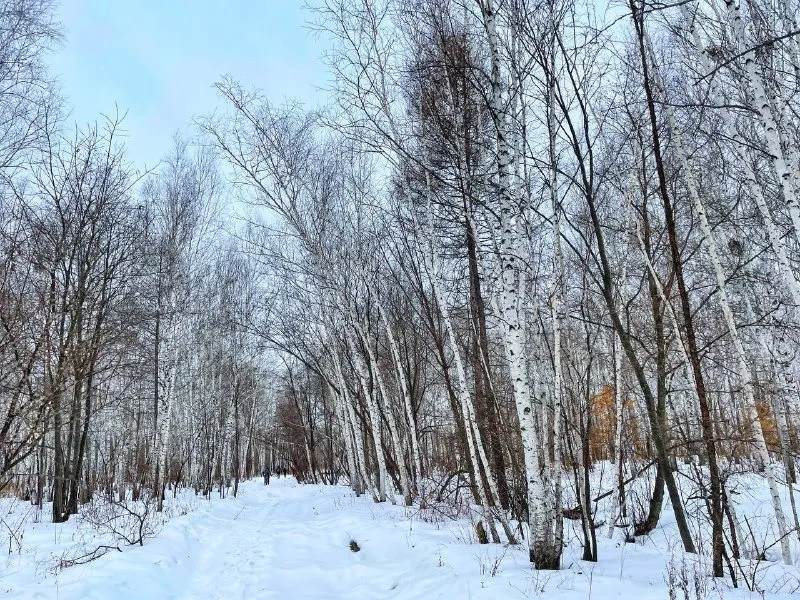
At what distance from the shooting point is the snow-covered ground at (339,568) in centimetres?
457

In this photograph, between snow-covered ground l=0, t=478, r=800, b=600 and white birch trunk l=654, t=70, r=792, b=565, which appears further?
white birch trunk l=654, t=70, r=792, b=565

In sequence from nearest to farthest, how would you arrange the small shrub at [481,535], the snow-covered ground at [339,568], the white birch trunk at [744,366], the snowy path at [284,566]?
the snow-covered ground at [339,568], the snowy path at [284,566], the white birch trunk at [744,366], the small shrub at [481,535]

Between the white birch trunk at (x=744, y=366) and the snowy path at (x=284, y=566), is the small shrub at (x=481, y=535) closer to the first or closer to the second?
the snowy path at (x=284, y=566)

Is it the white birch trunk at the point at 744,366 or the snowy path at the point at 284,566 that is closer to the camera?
the snowy path at the point at 284,566

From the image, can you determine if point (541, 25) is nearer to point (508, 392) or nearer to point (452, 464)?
point (508, 392)

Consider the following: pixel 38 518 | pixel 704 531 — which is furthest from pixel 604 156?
pixel 38 518

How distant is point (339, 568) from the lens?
21.8ft

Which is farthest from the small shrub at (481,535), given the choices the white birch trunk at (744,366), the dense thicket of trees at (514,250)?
the white birch trunk at (744,366)

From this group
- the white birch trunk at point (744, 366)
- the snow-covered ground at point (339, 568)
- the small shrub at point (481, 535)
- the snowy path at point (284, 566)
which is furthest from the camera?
the small shrub at point (481, 535)

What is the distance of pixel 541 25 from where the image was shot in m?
5.94

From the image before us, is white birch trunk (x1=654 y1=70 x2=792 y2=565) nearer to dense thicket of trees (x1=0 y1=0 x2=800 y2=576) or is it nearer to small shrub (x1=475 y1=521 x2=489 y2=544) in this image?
dense thicket of trees (x1=0 y1=0 x2=800 y2=576)

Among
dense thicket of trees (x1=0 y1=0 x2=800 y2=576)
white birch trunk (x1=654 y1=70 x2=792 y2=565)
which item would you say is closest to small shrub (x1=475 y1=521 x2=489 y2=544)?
dense thicket of trees (x1=0 y1=0 x2=800 y2=576)

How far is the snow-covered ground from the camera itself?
457cm

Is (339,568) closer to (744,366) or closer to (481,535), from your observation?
(481,535)
